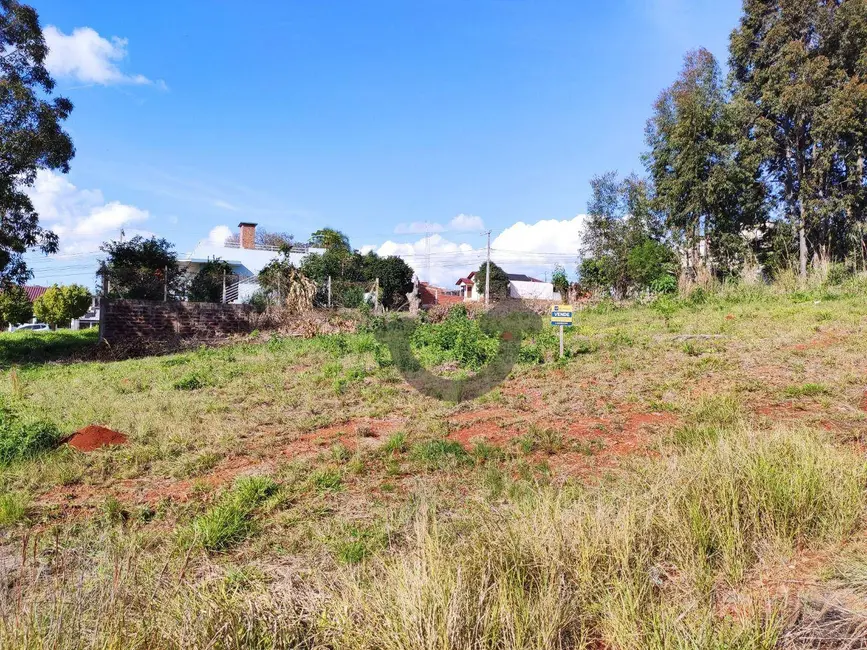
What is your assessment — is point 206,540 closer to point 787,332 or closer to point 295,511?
point 295,511

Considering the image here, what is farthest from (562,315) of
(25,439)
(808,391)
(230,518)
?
(25,439)

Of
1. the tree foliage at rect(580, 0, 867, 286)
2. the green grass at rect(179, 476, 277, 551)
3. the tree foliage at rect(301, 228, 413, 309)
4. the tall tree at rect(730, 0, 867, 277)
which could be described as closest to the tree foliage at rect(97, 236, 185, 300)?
the tree foliage at rect(301, 228, 413, 309)

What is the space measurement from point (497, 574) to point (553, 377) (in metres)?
5.04

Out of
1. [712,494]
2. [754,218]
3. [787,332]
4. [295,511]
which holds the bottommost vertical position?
[295,511]

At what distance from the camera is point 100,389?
8.09 meters

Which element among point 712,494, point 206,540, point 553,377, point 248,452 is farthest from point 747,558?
point 553,377

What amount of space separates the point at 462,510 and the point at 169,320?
1412cm

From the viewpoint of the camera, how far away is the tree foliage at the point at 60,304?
2684 cm

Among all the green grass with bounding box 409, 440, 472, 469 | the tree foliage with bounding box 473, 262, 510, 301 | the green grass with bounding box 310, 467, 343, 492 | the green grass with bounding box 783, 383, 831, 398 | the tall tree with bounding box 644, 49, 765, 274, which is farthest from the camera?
the tree foliage with bounding box 473, 262, 510, 301

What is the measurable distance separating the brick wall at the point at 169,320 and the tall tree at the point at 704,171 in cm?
1546

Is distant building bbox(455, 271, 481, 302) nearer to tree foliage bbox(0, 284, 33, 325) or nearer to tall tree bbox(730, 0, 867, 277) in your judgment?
tall tree bbox(730, 0, 867, 277)

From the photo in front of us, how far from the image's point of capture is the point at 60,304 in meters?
26.9

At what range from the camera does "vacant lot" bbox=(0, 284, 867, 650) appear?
197 centimetres

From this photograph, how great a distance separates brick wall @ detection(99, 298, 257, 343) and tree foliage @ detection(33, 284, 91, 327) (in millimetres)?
15720
